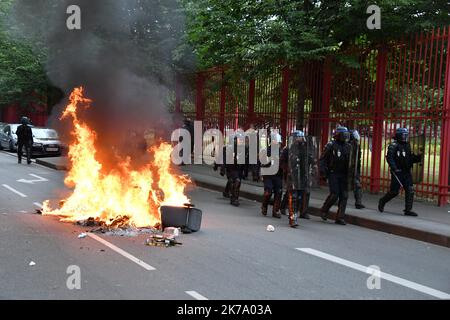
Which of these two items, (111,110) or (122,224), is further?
(111,110)

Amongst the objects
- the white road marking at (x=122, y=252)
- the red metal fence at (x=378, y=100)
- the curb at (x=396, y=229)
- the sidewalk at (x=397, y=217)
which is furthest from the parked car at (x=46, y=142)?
the white road marking at (x=122, y=252)

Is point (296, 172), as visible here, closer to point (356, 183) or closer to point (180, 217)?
point (356, 183)

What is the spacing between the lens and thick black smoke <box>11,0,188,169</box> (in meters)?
9.37

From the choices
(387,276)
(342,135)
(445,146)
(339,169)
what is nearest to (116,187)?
(339,169)

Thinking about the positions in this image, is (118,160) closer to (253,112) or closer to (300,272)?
(300,272)

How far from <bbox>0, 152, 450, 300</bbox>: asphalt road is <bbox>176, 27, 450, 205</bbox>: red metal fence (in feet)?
10.7

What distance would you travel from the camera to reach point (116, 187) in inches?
335

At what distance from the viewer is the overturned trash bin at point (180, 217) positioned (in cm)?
795

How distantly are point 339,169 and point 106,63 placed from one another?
458 centimetres

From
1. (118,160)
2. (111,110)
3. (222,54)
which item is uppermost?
(222,54)

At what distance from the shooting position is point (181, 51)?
16.4 metres

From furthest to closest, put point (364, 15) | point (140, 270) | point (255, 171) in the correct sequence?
point (255, 171), point (364, 15), point (140, 270)

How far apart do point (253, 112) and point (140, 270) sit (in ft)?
40.3

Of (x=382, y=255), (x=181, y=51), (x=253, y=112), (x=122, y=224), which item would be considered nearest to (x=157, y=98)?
(x=122, y=224)
